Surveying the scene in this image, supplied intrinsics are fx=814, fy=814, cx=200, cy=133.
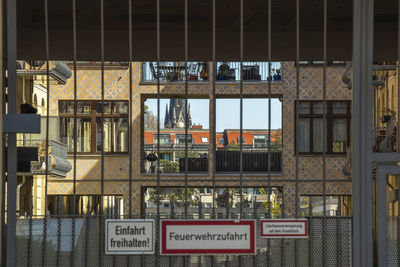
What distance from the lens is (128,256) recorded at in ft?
30.0

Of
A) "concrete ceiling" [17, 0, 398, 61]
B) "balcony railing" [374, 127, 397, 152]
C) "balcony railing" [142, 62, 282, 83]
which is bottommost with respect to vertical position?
"balcony railing" [374, 127, 397, 152]

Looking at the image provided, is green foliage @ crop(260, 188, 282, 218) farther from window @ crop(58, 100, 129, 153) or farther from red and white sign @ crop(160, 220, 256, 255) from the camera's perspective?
window @ crop(58, 100, 129, 153)

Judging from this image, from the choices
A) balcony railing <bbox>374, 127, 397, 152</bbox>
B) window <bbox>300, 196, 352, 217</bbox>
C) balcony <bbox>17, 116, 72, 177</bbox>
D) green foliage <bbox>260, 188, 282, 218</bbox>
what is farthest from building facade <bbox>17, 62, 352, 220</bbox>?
balcony railing <bbox>374, 127, 397, 152</bbox>

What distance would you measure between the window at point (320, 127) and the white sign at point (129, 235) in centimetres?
2489

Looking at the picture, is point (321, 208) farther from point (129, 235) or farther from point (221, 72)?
point (221, 72)

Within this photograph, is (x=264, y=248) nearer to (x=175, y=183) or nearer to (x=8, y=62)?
(x=8, y=62)

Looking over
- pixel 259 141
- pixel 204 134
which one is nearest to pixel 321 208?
pixel 259 141

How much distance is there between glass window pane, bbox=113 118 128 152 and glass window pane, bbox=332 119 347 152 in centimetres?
898

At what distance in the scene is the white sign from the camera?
903cm

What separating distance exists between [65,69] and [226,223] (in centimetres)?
741

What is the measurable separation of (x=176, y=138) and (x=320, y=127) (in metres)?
6.26

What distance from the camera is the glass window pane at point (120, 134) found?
114 ft

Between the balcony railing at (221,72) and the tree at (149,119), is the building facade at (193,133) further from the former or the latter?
the balcony railing at (221,72)

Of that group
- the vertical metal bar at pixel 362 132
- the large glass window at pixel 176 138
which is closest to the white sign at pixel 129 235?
the vertical metal bar at pixel 362 132
